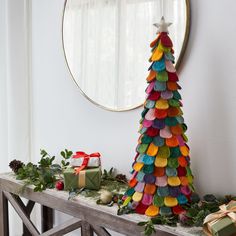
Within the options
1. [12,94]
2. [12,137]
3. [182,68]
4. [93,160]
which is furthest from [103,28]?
[12,137]

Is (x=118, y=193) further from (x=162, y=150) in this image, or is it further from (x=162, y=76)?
(x=162, y=76)

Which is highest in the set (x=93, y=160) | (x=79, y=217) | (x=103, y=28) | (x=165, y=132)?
(x=103, y=28)

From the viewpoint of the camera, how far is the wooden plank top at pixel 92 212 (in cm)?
80

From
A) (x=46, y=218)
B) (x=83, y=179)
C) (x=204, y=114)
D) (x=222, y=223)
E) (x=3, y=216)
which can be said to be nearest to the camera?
(x=222, y=223)

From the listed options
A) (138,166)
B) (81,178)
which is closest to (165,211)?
(138,166)

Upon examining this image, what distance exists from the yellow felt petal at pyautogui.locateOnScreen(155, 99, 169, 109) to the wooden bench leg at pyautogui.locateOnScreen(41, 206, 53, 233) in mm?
946

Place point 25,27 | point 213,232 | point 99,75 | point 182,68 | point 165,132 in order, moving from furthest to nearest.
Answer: point 25,27, point 99,75, point 182,68, point 165,132, point 213,232

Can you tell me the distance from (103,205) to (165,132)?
0.30 metres

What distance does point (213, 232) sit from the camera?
2.36ft

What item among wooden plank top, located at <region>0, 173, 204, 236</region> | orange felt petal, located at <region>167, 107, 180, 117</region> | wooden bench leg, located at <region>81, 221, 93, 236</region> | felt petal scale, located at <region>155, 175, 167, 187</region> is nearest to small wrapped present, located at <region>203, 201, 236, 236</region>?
wooden plank top, located at <region>0, 173, 204, 236</region>

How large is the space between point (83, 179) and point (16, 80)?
743 millimetres

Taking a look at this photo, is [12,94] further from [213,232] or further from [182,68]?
[213,232]

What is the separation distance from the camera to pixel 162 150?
864 mm

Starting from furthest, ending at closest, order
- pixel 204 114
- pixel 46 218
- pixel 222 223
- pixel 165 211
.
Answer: pixel 46 218 < pixel 204 114 < pixel 165 211 < pixel 222 223
